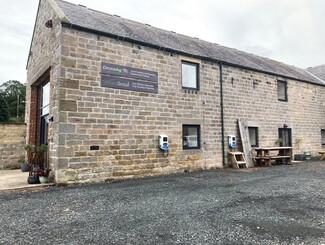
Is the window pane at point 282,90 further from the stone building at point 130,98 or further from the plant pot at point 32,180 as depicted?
the plant pot at point 32,180

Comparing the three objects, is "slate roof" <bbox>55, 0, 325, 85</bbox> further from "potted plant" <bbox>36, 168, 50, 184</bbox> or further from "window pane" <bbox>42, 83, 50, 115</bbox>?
"potted plant" <bbox>36, 168, 50, 184</bbox>

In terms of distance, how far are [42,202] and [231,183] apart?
17.0ft

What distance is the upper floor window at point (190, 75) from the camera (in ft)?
35.2

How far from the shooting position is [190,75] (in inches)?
431

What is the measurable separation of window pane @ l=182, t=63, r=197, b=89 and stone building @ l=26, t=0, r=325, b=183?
0.16 feet

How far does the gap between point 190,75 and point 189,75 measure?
58 mm

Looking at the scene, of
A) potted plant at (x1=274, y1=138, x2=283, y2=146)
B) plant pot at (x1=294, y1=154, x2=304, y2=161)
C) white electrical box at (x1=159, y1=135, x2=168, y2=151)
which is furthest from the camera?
plant pot at (x1=294, y1=154, x2=304, y2=161)

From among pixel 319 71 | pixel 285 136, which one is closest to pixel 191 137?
pixel 285 136

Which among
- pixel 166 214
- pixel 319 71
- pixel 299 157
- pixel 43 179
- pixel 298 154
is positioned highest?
pixel 319 71

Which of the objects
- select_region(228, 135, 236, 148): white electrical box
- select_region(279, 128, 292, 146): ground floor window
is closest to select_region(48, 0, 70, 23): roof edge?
select_region(228, 135, 236, 148): white electrical box

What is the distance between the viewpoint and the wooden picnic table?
12.0 meters

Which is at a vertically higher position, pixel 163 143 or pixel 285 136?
pixel 285 136

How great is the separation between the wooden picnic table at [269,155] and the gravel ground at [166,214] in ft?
16.4

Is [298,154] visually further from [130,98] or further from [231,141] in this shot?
[130,98]
